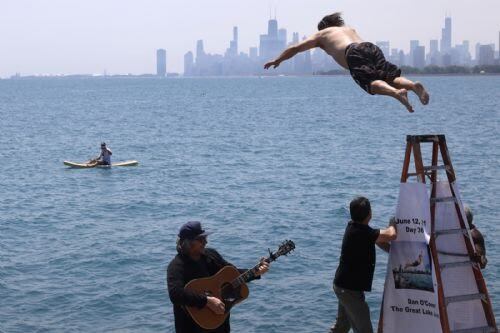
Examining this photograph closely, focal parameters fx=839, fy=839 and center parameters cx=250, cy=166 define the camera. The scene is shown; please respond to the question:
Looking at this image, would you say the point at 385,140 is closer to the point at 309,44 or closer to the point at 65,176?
the point at 65,176

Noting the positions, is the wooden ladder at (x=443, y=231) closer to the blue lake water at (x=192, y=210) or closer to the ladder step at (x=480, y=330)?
the ladder step at (x=480, y=330)

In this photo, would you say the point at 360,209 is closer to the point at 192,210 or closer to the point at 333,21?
the point at 333,21

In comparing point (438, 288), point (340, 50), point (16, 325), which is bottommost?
point (16, 325)

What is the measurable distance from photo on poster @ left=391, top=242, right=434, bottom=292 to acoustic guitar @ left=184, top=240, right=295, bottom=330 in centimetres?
107

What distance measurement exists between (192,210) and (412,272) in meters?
24.5

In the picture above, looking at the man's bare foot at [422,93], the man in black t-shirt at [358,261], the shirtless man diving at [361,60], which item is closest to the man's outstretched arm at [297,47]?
the shirtless man diving at [361,60]

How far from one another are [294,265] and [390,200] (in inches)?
458

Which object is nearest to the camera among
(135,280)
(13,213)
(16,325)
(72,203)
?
(16,325)

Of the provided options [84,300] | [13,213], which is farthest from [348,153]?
[84,300]

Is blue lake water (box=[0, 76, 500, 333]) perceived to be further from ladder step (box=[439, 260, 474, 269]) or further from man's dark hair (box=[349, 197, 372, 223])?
man's dark hair (box=[349, 197, 372, 223])


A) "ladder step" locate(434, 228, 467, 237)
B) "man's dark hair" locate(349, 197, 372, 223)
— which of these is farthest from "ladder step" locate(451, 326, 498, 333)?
"man's dark hair" locate(349, 197, 372, 223)

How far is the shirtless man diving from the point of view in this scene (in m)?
7.54

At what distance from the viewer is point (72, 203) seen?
115 feet

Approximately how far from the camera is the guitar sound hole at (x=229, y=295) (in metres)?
8.49
